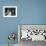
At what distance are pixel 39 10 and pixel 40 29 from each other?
0.53m

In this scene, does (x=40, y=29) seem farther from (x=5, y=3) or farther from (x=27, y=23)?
(x=5, y=3)

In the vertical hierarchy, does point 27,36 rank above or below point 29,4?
below

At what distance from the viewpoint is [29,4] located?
12.0ft

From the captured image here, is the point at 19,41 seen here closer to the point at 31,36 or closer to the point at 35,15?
the point at 31,36

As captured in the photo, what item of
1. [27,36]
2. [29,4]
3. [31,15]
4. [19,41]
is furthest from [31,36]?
[29,4]

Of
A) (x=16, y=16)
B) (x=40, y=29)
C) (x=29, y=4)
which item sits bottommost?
(x=40, y=29)

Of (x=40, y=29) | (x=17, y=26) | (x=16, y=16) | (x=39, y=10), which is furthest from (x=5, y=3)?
(x=40, y=29)

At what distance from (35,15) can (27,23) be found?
1.04 feet

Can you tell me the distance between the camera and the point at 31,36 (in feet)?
11.6

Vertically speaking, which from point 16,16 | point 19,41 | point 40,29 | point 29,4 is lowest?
point 19,41

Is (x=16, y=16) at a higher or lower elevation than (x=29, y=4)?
lower

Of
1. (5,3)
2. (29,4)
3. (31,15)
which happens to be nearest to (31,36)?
(31,15)

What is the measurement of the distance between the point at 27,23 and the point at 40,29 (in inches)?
15.6

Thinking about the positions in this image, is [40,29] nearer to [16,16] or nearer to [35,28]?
[35,28]
